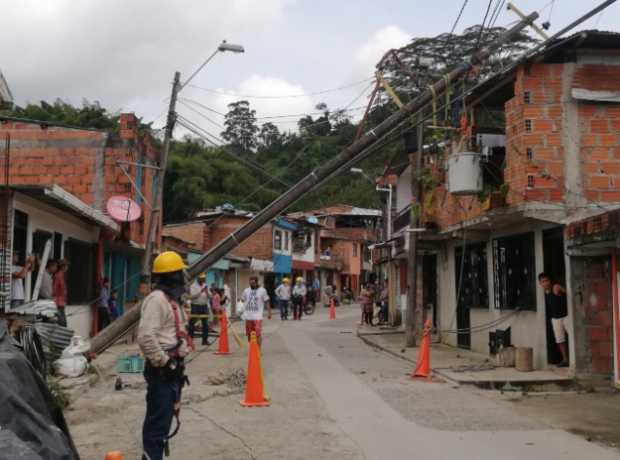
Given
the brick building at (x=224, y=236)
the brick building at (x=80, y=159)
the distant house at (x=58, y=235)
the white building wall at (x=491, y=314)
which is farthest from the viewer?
the brick building at (x=224, y=236)

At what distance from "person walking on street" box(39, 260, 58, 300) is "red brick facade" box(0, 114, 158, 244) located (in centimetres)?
665

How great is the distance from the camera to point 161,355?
5.38 meters

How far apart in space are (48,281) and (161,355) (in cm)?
864

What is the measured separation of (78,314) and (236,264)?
72.3ft

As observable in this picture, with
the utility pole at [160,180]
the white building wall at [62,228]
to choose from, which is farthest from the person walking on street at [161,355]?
A: the utility pole at [160,180]

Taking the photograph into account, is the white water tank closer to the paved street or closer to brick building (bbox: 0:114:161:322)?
the paved street

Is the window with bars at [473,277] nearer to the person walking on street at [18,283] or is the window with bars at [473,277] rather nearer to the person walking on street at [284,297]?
the person walking on street at [18,283]

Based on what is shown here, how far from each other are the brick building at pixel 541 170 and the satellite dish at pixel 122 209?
7.46 meters

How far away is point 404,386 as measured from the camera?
37.6 ft

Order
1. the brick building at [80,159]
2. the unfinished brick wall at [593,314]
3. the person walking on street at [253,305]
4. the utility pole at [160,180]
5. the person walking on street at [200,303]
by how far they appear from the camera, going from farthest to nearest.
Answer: the brick building at [80,159] < the person walking on street at [200,303] < the utility pole at [160,180] < the person walking on street at [253,305] < the unfinished brick wall at [593,314]

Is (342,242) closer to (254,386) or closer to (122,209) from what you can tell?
(122,209)

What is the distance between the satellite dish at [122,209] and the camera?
52.7 feet

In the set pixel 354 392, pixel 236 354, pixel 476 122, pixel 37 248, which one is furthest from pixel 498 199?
pixel 37 248

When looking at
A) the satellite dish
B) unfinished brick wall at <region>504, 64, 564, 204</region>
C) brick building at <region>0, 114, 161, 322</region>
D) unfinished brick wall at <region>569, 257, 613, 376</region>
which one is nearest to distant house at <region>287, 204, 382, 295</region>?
brick building at <region>0, 114, 161, 322</region>
